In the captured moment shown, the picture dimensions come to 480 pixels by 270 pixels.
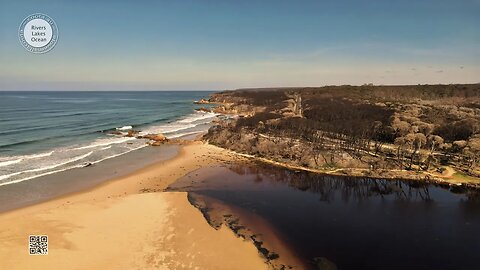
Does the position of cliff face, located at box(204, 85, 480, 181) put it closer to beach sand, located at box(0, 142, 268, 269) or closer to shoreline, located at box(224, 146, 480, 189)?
shoreline, located at box(224, 146, 480, 189)

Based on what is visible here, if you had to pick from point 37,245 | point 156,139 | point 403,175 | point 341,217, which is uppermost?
point 156,139

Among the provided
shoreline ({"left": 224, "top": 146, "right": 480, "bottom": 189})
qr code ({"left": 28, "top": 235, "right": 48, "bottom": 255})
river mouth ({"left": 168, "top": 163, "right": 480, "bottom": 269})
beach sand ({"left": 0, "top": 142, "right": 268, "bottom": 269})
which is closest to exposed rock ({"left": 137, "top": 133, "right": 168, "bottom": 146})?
river mouth ({"left": 168, "top": 163, "right": 480, "bottom": 269})

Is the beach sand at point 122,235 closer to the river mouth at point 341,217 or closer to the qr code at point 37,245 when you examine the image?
the qr code at point 37,245

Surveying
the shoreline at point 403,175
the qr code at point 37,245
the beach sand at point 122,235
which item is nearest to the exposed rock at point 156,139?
the beach sand at point 122,235

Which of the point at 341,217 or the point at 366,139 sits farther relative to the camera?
the point at 366,139

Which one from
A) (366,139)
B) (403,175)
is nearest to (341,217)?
(403,175)

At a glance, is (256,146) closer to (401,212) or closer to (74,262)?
(401,212)

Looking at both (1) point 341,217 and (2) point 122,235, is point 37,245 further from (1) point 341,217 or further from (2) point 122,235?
(1) point 341,217

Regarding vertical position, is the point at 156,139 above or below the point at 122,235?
above
